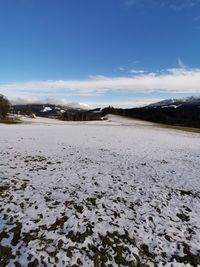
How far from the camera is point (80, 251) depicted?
271 inches

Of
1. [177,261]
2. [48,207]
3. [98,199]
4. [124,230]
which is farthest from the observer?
[98,199]

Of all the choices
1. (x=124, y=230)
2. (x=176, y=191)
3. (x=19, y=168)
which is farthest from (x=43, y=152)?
(x=124, y=230)

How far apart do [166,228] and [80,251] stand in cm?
362

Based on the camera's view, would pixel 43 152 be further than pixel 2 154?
Yes

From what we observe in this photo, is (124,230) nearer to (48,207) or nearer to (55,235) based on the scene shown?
(55,235)

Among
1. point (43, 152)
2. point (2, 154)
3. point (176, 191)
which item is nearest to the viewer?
point (176, 191)

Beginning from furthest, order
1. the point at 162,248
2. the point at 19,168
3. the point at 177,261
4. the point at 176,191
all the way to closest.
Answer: the point at 19,168
the point at 176,191
the point at 162,248
the point at 177,261

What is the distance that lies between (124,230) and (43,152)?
14178 mm

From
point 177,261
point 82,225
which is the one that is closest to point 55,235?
point 82,225

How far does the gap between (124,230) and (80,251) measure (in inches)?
78.1

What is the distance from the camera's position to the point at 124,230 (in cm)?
811

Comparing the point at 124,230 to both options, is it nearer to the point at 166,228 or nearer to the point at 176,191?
the point at 166,228

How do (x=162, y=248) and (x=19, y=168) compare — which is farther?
(x=19, y=168)

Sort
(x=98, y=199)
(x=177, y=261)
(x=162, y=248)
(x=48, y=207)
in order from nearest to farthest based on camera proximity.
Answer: (x=177, y=261), (x=162, y=248), (x=48, y=207), (x=98, y=199)
